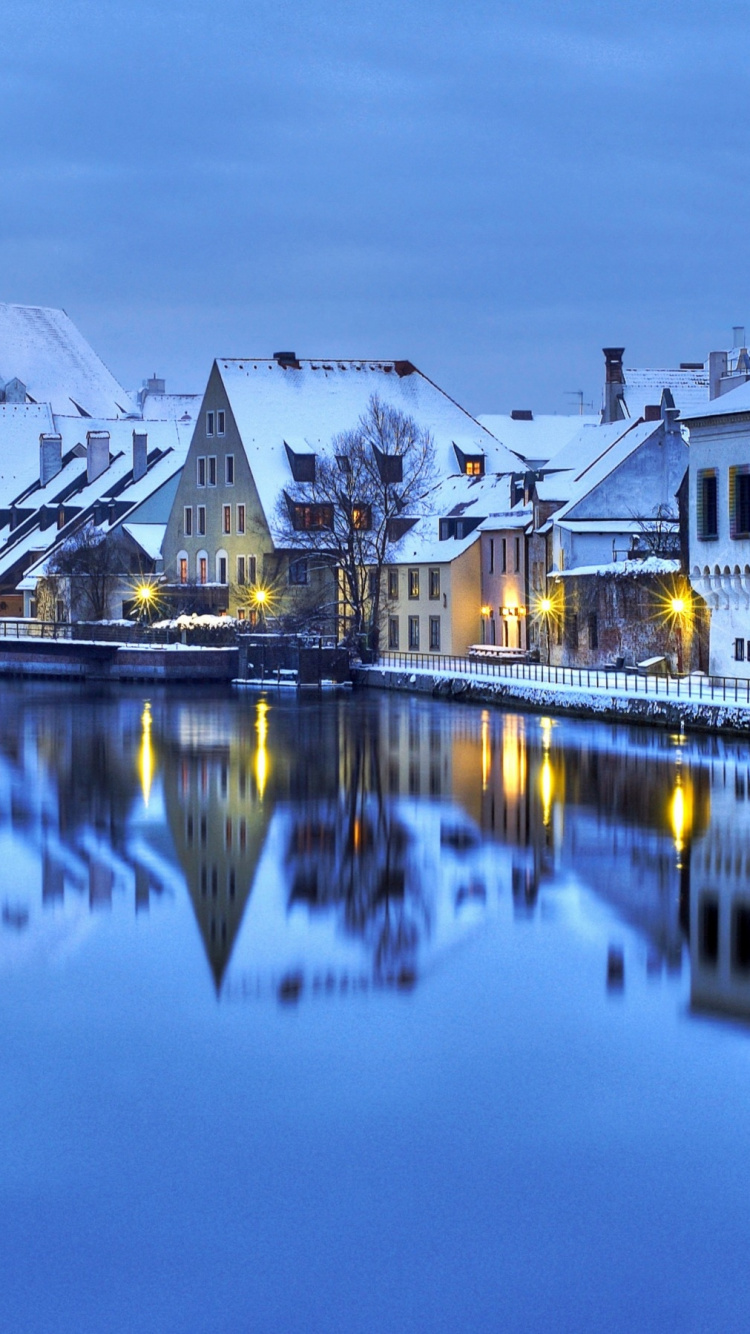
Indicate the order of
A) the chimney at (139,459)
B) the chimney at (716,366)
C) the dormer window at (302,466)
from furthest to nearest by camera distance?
the chimney at (139,459)
the dormer window at (302,466)
the chimney at (716,366)

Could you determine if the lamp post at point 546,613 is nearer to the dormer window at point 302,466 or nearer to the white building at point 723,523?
the white building at point 723,523

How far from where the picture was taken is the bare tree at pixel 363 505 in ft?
224

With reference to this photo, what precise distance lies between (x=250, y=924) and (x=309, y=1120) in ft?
24.7

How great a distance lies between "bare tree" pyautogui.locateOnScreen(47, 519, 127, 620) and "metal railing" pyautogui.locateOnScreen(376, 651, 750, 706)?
16387 mm

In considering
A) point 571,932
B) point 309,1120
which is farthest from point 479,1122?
point 571,932

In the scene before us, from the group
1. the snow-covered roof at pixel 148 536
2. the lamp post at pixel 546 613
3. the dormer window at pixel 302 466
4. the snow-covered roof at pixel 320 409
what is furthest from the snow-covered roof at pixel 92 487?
the lamp post at pixel 546 613

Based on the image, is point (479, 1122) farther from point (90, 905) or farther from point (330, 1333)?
point (90, 905)

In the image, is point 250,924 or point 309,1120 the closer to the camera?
point 309,1120

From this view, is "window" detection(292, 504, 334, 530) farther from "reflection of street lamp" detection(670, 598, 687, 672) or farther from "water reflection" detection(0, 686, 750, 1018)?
"water reflection" detection(0, 686, 750, 1018)

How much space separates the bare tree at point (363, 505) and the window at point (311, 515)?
0.01m

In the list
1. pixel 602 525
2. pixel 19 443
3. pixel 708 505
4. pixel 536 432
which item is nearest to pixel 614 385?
pixel 536 432

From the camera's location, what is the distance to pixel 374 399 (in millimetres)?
76688

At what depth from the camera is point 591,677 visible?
51438 millimetres

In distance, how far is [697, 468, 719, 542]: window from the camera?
4628 cm
